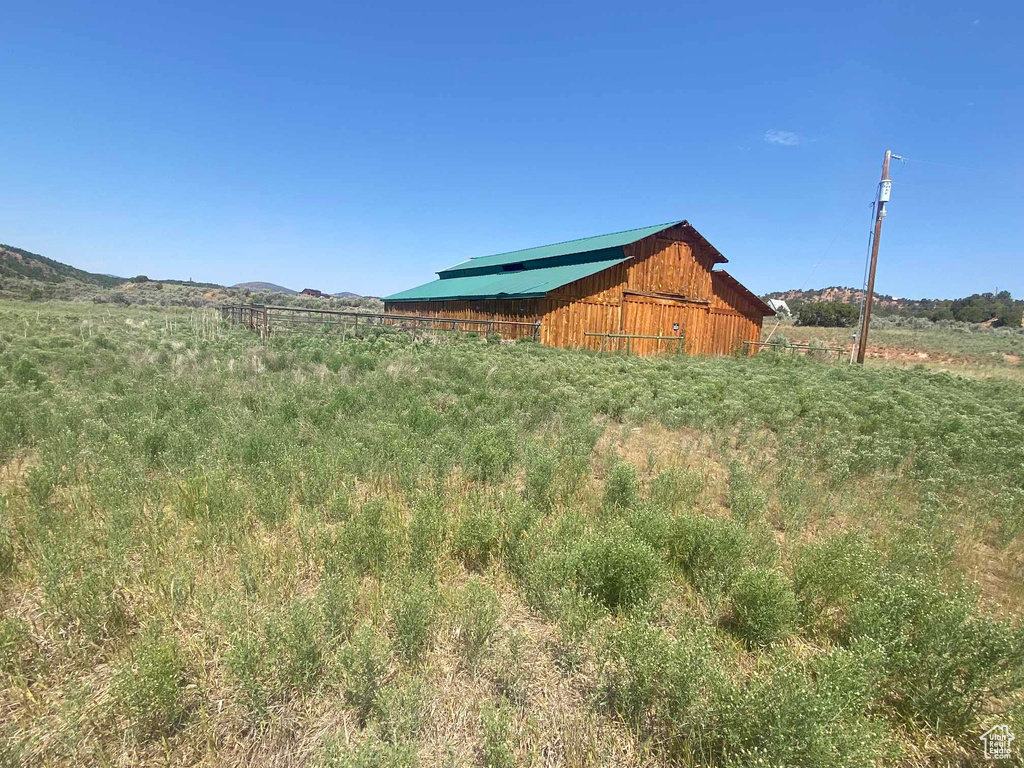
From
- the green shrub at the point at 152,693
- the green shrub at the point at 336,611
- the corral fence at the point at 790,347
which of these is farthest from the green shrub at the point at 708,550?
the corral fence at the point at 790,347

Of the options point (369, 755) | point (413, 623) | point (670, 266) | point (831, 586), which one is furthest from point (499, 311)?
point (369, 755)

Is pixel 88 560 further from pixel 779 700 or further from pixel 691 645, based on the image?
pixel 779 700

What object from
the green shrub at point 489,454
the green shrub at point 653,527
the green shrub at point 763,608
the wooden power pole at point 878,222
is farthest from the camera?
the wooden power pole at point 878,222

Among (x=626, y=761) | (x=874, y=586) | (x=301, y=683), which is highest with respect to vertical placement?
(x=874, y=586)

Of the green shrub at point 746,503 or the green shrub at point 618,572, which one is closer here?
the green shrub at point 618,572

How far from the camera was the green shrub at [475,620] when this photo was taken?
9.90 feet

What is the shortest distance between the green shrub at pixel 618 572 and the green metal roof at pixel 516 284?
18170 millimetres

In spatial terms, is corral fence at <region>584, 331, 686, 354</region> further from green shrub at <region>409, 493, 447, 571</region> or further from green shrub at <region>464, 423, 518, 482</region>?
green shrub at <region>409, 493, 447, 571</region>

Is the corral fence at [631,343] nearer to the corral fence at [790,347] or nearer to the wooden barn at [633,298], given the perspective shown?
the wooden barn at [633,298]

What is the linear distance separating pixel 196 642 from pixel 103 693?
0.46 meters

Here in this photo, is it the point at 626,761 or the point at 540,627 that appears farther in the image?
the point at 540,627

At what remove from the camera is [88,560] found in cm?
359

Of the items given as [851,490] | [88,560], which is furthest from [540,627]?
[851,490]

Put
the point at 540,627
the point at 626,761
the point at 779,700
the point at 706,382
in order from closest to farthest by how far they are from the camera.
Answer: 1. the point at 779,700
2. the point at 626,761
3. the point at 540,627
4. the point at 706,382
